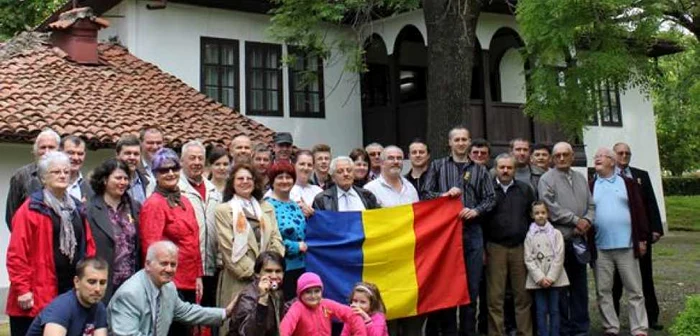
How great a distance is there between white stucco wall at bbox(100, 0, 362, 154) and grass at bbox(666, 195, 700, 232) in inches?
576

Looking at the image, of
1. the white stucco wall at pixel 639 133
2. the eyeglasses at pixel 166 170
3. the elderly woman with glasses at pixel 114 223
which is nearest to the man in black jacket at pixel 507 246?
the eyeglasses at pixel 166 170

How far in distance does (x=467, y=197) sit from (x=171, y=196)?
128 inches

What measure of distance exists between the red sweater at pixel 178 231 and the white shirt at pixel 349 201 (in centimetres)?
170

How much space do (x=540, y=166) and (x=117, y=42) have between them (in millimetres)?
11062

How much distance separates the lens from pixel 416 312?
725 cm

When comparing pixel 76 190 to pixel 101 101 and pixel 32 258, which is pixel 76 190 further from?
pixel 101 101

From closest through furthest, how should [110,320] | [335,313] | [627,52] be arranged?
[110,320]
[335,313]
[627,52]

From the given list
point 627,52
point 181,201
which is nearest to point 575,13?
point 627,52

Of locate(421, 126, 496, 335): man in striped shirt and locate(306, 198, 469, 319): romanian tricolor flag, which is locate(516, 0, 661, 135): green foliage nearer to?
locate(421, 126, 496, 335): man in striped shirt

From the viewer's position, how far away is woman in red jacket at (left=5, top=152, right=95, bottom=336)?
16.3ft

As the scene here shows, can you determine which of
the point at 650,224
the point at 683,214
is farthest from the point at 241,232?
the point at 683,214

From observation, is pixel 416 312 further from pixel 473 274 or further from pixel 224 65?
pixel 224 65

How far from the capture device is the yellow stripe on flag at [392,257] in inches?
283

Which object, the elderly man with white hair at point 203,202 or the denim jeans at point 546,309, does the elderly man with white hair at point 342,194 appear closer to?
the elderly man with white hair at point 203,202
